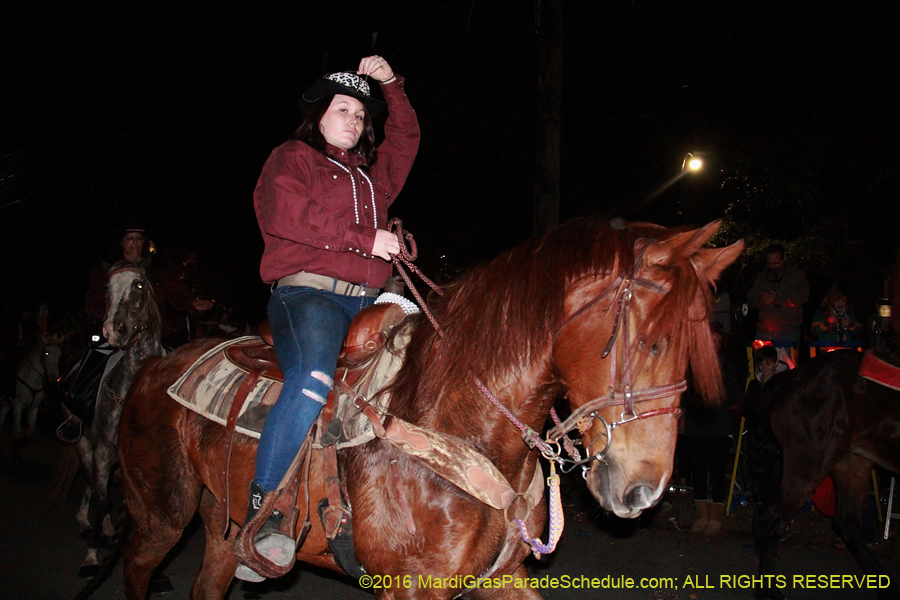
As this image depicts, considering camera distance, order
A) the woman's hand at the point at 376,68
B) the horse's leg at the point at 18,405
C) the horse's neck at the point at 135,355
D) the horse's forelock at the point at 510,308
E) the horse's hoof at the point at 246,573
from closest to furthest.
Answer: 1. the horse's forelock at the point at 510,308
2. the horse's hoof at the point at 246,573
3. the woman's hand at the point at 376,68
4. the horse's neck at the point at 135,355
5. the horse's leg at the point at 18,405

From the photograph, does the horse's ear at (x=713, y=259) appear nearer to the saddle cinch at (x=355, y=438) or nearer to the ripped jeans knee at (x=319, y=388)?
the saddle cinch at (x=355, y=438)

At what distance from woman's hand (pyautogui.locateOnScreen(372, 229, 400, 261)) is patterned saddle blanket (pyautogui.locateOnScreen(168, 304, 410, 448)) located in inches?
15.0

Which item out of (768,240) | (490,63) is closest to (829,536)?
(490,63)

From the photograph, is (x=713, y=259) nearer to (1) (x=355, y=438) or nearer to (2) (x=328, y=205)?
(1) (x=355, y=438)

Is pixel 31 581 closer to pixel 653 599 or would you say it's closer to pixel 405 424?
pixel 405 424

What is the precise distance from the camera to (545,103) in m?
9.32

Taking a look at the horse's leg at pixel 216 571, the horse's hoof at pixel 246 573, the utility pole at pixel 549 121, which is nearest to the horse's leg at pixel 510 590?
the horse's hoof at pixel 246 573

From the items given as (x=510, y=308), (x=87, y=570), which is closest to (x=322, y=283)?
(x=510, y=308)

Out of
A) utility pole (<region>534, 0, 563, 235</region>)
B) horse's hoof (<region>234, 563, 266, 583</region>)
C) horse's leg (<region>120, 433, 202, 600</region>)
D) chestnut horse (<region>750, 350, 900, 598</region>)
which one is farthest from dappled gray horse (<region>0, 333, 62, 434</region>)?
chestnut horse (<region>750, 350, 900, 598</region>)

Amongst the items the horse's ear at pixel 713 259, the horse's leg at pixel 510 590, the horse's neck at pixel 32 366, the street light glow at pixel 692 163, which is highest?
the street light glow at pixel 692 163

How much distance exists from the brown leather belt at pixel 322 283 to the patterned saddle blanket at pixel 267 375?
17cm

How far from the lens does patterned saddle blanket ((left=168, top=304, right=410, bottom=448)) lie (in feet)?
9.22

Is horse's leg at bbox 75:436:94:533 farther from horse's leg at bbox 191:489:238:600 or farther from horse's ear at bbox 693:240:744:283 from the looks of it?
horse's ear at bbox 693:240:744:283

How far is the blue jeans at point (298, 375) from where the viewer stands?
2.74m
